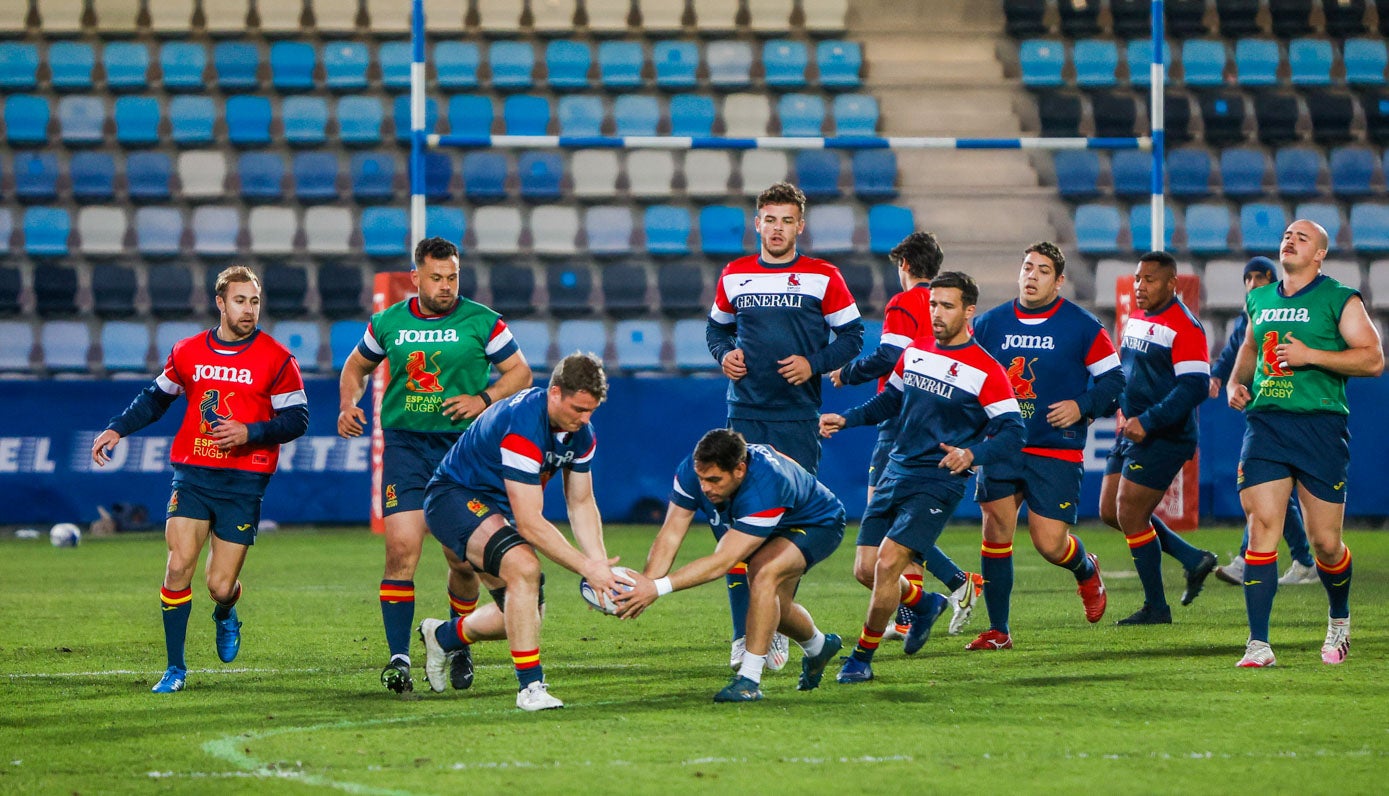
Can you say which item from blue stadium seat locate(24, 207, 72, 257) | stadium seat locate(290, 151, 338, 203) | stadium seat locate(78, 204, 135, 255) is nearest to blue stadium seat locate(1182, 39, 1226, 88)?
stadium seat locate(290, 151, 338, 203)

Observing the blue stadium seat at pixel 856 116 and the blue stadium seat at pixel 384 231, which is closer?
the blue stadium seat at pixel 384 231

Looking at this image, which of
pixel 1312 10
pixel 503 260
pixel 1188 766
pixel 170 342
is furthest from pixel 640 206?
pixel 1188 766

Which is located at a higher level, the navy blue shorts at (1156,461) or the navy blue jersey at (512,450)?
the navy blue jersey at (512,450)

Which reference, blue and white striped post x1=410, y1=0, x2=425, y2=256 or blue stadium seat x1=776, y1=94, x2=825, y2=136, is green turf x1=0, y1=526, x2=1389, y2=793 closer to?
blue and white striped post x1=410, y1=0, x2=425, y2=256

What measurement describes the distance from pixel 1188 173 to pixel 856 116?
13.9 feet

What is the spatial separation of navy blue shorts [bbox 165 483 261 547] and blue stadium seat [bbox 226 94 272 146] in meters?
13.7

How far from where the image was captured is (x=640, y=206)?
67.9 feet

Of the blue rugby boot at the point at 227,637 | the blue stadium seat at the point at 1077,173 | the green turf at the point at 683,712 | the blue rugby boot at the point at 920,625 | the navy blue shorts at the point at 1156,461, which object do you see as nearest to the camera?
the green turf at the point at 683,712

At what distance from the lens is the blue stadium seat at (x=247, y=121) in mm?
20516

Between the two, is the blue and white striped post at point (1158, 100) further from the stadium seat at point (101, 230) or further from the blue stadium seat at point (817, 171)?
the stadium seat at point (101, 230)

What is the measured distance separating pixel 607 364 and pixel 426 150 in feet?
12.1

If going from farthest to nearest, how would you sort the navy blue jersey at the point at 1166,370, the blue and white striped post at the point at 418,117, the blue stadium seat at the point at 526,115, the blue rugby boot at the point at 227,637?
1. the blue stadium seat at the point at 526,115
2. the blue and white striped post at the point at 418,117
3. the navy blue jersey at the point at 1166,370
4. the blue rugby boot at the point at 227,637

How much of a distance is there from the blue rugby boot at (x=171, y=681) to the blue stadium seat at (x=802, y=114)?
14.5m

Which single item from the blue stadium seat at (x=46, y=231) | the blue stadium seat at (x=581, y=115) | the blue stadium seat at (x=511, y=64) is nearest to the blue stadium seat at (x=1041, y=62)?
the blue stadium seat at (x=581, y=115)
